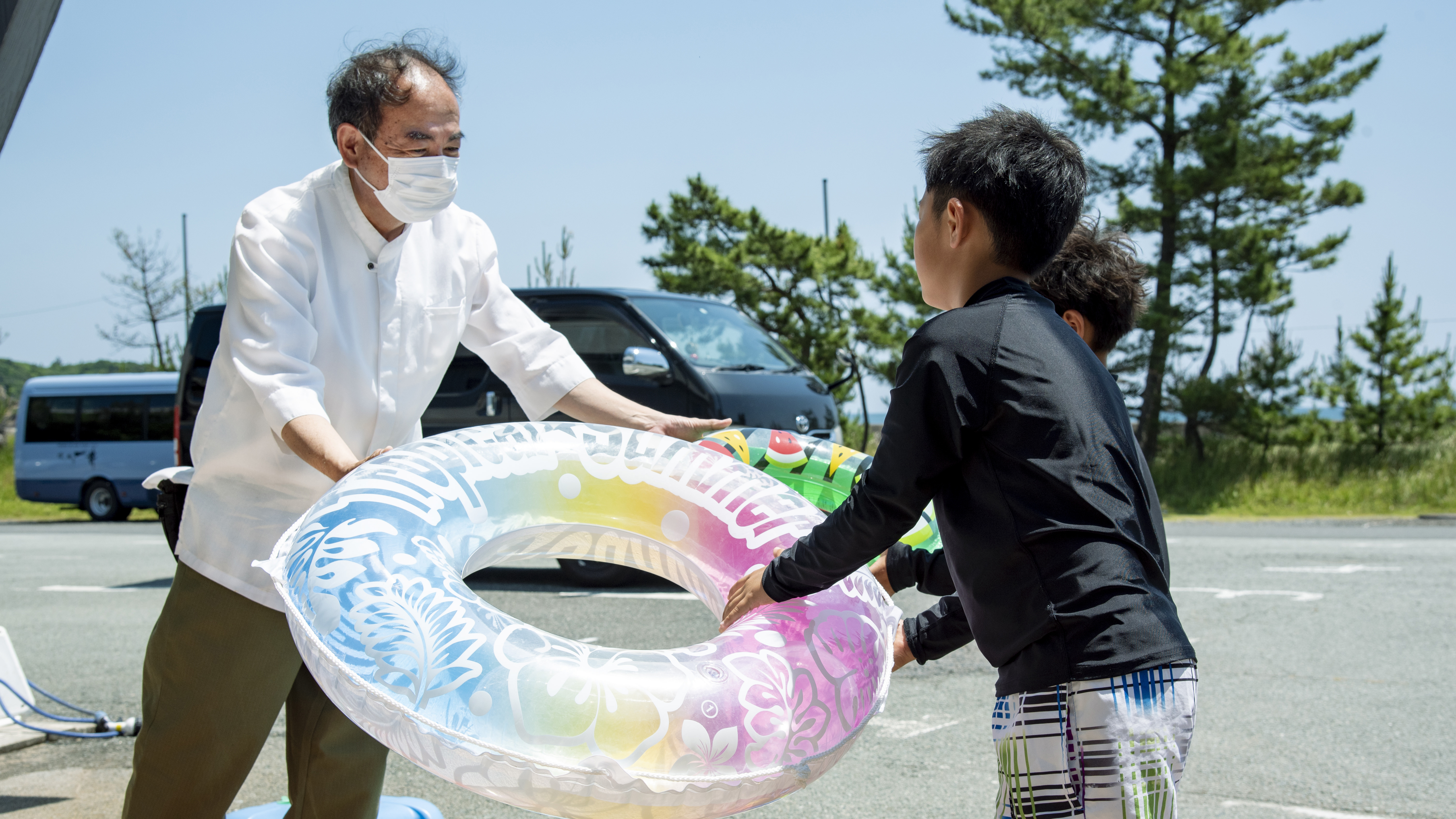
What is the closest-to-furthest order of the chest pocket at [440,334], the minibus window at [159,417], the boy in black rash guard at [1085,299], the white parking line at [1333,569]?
the boy in black rash guard at [1085,299], the chest pocket at [440,334], the white parking line at [1333,569], the minibus window at [159,417]

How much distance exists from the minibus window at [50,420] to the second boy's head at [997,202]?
1935 cm

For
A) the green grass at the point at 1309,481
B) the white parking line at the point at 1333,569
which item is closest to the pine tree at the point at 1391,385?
the green grass at the point at 1309,481

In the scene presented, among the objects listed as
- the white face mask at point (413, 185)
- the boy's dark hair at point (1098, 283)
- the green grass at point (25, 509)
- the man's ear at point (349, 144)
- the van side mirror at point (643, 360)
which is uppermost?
the man's ear at point (349, 144)

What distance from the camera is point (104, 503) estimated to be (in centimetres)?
1772

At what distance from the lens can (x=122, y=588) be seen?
7781 millimetres

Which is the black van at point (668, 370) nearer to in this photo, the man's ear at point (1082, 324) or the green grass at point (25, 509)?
the man's ear at point (1082, 324)

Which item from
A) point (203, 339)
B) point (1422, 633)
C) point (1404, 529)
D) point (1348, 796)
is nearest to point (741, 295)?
point (1404, 529)

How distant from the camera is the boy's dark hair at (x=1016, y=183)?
158 cm

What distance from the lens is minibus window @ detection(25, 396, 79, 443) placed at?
17.8 m

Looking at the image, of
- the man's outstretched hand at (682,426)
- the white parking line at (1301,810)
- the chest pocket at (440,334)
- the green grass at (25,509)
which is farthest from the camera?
the green grass at (25,509)

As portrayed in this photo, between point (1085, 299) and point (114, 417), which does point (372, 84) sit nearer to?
point (1085, 299)

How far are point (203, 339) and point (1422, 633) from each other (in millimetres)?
7762

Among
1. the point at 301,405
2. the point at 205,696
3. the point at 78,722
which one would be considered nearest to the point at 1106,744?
the point at 301,405

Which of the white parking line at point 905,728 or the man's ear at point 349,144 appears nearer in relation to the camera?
the man's ear at point 349,144
